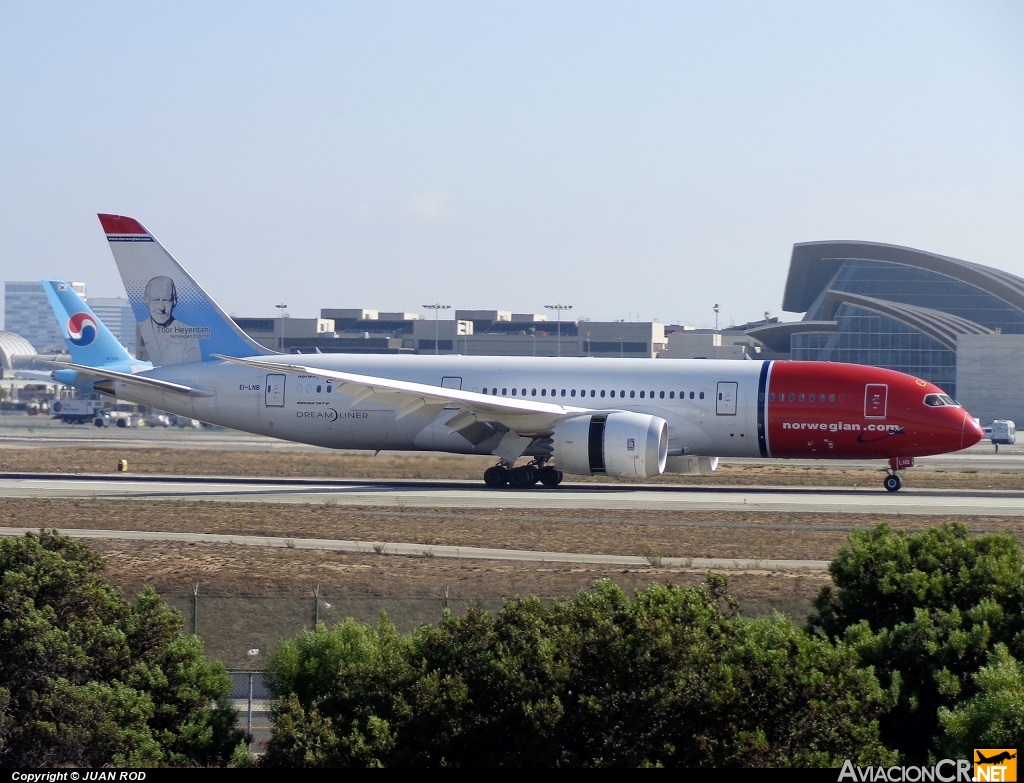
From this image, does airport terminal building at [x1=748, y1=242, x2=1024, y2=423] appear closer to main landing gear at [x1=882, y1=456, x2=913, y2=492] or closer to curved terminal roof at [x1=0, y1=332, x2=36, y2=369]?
main landing gear at [x1=882, y1=456, x2=913, y2=492]

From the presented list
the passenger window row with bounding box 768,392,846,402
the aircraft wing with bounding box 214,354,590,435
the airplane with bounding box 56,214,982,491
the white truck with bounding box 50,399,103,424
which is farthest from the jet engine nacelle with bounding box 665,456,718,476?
the white truck with bounding box 50,399,103,424

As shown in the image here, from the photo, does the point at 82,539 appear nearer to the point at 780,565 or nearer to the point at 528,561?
the point at 528,561

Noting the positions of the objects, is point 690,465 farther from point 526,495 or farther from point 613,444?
point 526,495

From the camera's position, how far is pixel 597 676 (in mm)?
10828

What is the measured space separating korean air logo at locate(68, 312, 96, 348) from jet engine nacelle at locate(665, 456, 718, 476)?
20742mm

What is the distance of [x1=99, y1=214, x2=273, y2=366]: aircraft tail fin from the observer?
39.6 metres

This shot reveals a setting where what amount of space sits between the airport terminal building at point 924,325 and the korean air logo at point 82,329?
75.5 metres

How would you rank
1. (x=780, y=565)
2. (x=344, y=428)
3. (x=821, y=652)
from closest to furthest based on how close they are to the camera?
(x=821, y=652)
(x=780, y=565)
(x=344, y=428)

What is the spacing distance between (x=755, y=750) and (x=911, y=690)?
2168mm

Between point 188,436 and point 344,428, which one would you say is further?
point 188,436

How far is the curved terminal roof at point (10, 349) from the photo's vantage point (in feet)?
528

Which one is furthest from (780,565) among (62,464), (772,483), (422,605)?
(62,464)

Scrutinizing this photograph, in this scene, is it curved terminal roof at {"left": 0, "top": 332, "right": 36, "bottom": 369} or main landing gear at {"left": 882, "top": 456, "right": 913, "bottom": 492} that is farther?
curved terminal roof at {"left": 0, "top": 332, "right": 36, "bottom": 369}

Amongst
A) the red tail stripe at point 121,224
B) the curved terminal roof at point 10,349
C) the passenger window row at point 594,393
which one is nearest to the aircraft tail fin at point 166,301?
the red tail stripe at point 121,224
